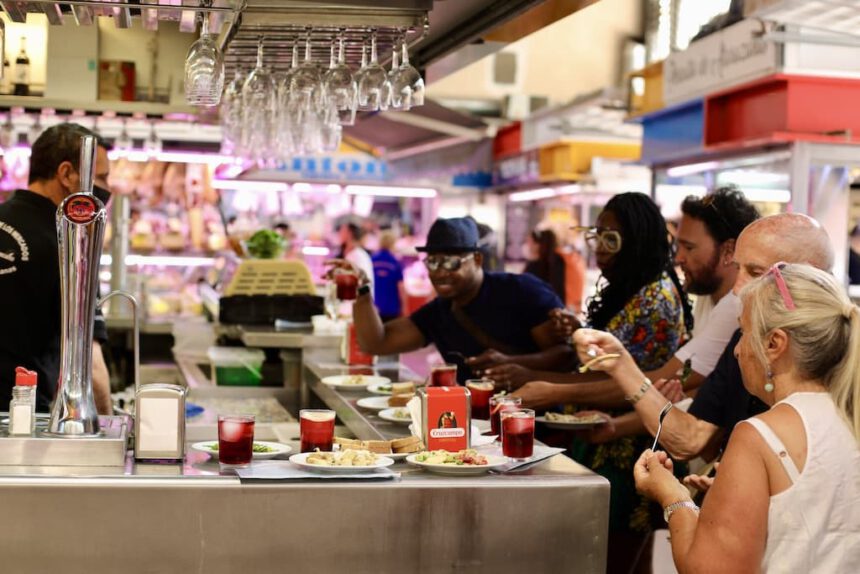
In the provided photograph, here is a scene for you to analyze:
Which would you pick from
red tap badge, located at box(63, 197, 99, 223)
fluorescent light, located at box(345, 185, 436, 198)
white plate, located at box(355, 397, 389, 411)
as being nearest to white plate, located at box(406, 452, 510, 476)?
red tap badge, located at box(63, 197, 99, 223)

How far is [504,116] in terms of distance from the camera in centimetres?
2198

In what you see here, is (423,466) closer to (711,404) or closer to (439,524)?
(439,524)

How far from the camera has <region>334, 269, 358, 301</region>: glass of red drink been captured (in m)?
5.82

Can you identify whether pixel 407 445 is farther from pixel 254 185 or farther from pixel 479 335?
pixel 254 185

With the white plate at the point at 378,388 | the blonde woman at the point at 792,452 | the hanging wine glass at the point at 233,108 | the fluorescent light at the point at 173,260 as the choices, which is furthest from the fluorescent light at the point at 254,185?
the blonde woman at the point at 792,452

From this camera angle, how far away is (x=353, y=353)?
5.95 metres

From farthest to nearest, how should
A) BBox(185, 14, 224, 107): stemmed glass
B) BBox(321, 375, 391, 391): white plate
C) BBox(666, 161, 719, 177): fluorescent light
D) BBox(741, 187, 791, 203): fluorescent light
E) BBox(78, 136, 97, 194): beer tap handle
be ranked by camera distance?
BBox(666, 161, 719, 177): fluorescent light
BBox(741, 187, 791, 203): fluorescent light
BBox(321, 375, 391, 391): white plate
BBox(185, 14, 224, 107): stemmed glass
BBox(78, 136, 97, 194): beer tap handle

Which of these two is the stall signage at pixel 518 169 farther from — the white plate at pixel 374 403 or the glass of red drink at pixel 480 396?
the glass of red drink at pixel 480 396

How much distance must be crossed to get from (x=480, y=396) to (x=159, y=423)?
4.01 feet

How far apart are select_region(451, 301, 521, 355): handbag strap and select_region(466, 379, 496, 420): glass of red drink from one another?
48.1 inches

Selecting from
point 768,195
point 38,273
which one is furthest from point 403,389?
point 768,195

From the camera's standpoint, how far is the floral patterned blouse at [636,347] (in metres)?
4.45

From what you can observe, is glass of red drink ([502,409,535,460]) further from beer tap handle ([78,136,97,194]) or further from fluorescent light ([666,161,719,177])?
fluorescent light ([666,161,719,177])

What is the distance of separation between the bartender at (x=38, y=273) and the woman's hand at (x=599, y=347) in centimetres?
167
